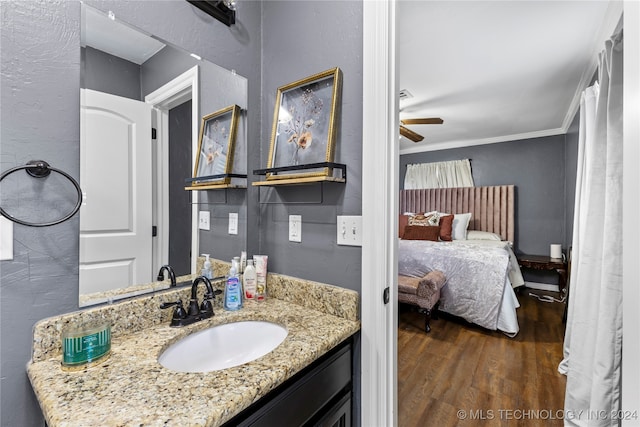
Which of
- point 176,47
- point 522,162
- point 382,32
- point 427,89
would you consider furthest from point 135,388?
point 522,162

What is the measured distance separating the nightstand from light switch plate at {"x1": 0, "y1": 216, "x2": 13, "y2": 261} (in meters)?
5.11

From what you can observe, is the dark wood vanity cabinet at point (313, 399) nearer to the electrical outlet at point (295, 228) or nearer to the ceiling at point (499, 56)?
the electrical outlet at point (295, 228)

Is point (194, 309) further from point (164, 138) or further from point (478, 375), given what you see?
point (478, 375)

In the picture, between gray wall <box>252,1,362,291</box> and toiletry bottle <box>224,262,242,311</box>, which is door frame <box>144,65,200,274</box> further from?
gray wall <box>252,1,362,291</box>

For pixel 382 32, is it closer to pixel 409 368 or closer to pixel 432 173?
pixel 409 368

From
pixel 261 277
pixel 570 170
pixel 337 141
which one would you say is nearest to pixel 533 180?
pixel 570 170

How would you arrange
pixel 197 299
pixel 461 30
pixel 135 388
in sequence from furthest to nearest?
pixel 461 30, pixel 197 299, pixel 135 388

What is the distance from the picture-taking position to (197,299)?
114cm

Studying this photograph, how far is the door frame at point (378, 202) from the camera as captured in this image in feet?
3.43

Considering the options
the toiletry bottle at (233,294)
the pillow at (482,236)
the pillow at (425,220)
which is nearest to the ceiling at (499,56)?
the toiletry bottle at (233,294)

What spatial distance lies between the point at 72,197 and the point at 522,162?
5.63m

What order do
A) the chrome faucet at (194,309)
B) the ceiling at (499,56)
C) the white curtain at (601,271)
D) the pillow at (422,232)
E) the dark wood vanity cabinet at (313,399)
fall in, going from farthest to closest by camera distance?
Result: the pillow at (422,232) < the ceiling at (499,56) < the white curtain at (601,271) < the chrome faucet at (194,309) < the dark wood vanity cabinet at (313,399)

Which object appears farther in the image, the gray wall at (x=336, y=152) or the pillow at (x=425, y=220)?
the pillow at (x=425, y=220)

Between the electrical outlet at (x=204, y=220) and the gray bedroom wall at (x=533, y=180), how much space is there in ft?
16.5
